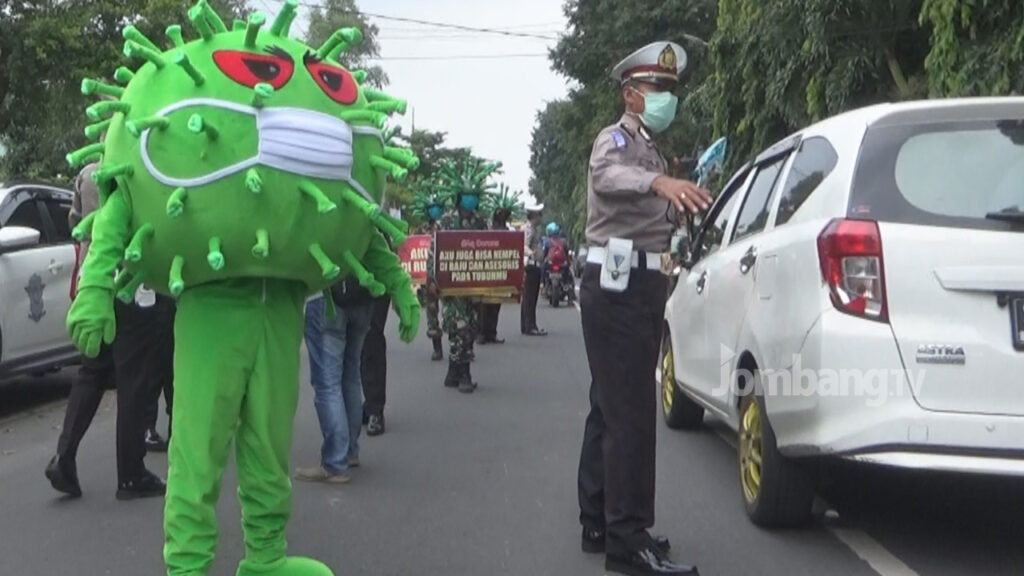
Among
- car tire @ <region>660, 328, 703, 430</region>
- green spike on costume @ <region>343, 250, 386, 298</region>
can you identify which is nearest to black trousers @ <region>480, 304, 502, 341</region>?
car tire @ <region>660, 328, 703, 430</region>

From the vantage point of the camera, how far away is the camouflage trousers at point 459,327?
37.7 feet

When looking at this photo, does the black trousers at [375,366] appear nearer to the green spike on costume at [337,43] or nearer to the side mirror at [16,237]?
the side mirror at [16,237]

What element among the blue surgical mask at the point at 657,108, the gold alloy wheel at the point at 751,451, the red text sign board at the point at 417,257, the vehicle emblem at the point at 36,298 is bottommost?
the gold alloy wheel at the point at 751,451

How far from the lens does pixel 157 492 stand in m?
7.02

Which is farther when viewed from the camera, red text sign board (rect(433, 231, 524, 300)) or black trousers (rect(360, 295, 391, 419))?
red text sign board (rect(433, 231, 524, 300))

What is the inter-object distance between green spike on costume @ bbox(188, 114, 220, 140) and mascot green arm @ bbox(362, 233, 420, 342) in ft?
2.99

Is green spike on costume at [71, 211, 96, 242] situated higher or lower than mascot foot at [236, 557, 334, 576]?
higher

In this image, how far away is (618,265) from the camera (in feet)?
17.3

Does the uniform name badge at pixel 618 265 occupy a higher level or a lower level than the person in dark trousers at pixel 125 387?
higher

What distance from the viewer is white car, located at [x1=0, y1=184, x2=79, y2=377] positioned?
31.5 ft

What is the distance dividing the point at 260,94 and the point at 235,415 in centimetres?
107

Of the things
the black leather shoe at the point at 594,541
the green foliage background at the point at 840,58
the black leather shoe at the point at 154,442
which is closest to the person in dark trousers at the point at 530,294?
the green foliage background at the point at 840,58

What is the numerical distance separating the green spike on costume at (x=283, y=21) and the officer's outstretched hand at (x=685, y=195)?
1.43 metres

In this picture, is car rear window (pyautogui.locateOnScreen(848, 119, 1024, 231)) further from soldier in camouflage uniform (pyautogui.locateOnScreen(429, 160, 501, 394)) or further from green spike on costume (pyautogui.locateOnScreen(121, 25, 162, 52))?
soldier in camouflage uniform (pyautogui.locateOnScreen(429, 160, 501, 394))
